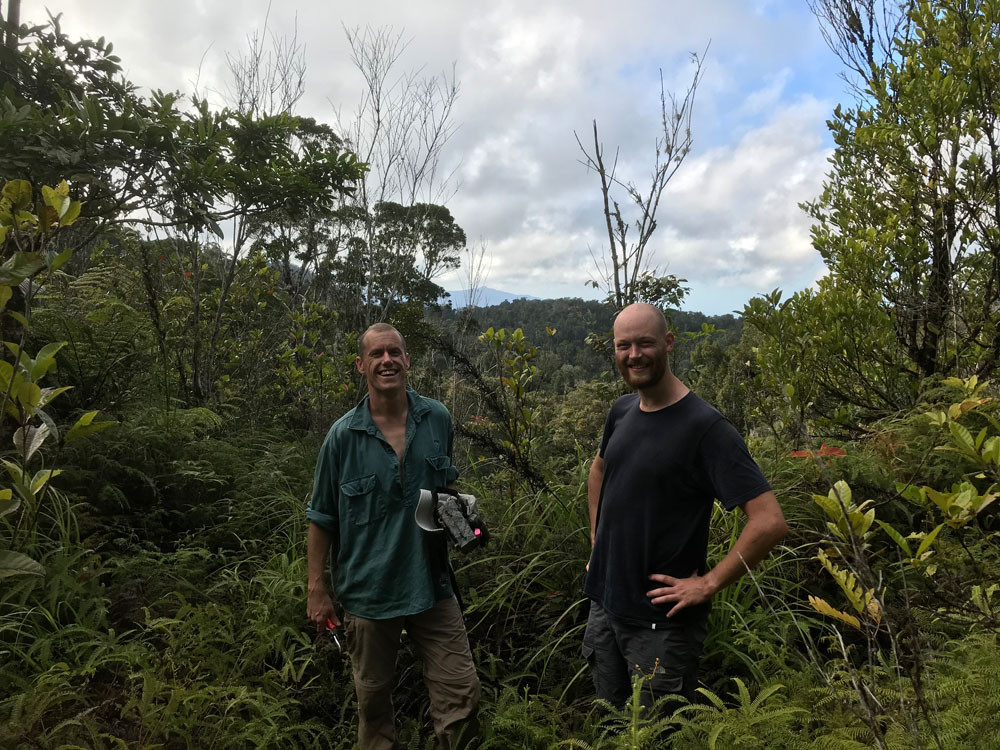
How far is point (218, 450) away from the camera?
4684 mm

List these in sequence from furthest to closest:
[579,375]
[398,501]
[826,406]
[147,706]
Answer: [579,375] < [826,406] < [398,501] < [147,706]

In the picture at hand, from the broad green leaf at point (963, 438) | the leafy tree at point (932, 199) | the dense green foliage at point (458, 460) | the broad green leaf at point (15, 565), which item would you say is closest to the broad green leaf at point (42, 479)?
the dense green foliage at point (458, 460)

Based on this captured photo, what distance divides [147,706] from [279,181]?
12.5 feet

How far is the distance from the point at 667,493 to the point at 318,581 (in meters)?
1.52

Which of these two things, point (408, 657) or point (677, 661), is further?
point (408, 657)

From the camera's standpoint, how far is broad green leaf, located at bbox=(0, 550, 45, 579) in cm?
135

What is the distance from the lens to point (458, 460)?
5688 mm

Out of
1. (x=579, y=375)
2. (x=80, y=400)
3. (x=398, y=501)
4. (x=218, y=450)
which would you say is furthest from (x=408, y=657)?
(x=579, y=375)

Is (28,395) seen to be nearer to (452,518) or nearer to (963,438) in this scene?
(452,518)

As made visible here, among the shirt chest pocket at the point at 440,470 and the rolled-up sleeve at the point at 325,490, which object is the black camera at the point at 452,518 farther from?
the rolled-up sleeve at the point at 325,490

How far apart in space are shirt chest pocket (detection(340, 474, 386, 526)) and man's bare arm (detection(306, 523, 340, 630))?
0.61 ft

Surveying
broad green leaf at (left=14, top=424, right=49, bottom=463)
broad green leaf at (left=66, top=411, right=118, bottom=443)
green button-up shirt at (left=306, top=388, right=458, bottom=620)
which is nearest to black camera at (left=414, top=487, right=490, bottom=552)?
green button-up shirt at (left=306, top=388, right=458, bottom=620)

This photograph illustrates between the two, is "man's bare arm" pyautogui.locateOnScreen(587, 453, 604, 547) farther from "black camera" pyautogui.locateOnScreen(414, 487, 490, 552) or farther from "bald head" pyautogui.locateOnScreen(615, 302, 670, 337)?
"bald head" pyautogui.locateOnScreen(615, 302, 670, 337)

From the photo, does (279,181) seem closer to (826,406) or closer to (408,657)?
(408,657)
